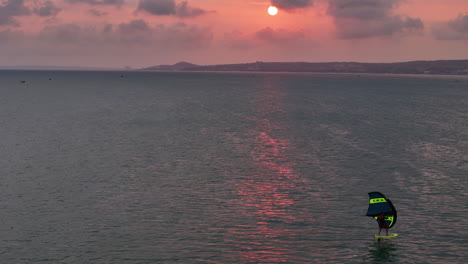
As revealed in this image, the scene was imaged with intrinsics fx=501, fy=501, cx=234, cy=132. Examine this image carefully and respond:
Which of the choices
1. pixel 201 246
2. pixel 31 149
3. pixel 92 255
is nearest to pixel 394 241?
pixel 201 246

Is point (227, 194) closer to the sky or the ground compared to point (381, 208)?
closer to the ground

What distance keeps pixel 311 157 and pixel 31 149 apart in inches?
1984

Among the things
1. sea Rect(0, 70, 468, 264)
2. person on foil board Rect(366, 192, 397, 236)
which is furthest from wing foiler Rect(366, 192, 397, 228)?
sea Rect(0, 70, 468, 264)

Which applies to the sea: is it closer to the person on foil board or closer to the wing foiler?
the person on foil board

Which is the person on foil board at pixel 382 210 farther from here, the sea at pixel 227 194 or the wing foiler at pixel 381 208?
the sea at pixel 227 194

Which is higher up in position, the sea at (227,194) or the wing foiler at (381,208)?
the wing foiler at (381,208)

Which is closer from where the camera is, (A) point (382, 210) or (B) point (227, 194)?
(A) point (382, 210)

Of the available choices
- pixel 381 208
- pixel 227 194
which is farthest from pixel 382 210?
pixel 227 194

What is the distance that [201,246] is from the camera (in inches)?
1759

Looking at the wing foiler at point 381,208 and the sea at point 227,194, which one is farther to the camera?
the wing foiler at point 381,208

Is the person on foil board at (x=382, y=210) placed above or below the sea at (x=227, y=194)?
above

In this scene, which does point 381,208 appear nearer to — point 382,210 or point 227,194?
point 382,210

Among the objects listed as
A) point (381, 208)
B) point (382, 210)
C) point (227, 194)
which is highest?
point (381, 208)

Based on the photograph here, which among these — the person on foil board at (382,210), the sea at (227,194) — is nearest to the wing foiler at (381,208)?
the person on foil board at (382,210)
